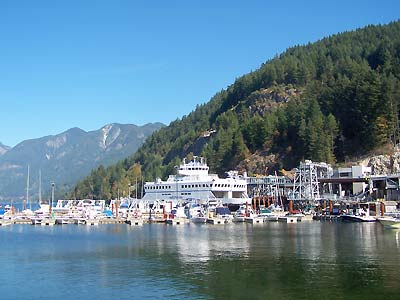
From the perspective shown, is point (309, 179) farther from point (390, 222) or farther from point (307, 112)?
point (390, 222)

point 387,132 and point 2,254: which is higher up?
point 387,132

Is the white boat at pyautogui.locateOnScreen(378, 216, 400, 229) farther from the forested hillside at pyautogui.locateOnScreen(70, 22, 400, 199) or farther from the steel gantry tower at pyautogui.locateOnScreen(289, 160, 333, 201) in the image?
the forested hillside at pyautogui.locateOnScreen(70, 22, 400, 199)

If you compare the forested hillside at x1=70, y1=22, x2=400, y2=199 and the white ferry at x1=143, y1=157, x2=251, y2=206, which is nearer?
the forested hillside at x1=70, y1=22, x2=400, y2=199

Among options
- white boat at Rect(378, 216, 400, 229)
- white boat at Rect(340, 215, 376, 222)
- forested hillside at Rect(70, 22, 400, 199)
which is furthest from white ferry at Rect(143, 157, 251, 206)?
white boat at Rect(378, 216, 400, 229)

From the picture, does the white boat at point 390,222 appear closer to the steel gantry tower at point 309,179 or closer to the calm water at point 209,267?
the calm water at point 209,267

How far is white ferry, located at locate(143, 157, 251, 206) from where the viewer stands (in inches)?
4464

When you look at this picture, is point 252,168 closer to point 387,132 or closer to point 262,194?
point 262,194

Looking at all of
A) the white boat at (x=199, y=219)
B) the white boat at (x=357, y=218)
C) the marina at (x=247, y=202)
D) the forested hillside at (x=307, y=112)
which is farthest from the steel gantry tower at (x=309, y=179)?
the white boat at (x=199, y=219)

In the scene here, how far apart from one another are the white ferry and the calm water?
46.3 m

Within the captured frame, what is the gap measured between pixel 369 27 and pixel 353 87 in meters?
82.2

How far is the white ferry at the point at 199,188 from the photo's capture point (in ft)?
372

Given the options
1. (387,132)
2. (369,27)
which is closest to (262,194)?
(387,132)

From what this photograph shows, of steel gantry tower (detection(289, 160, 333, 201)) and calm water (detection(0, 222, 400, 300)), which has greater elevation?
steel gantry tower (detection(289, 160, 333, 201))

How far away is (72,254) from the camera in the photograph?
52.8 metres
